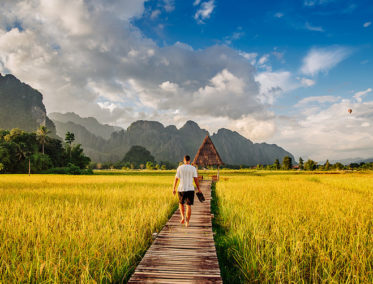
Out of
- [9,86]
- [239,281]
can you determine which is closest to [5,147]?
[239,281]

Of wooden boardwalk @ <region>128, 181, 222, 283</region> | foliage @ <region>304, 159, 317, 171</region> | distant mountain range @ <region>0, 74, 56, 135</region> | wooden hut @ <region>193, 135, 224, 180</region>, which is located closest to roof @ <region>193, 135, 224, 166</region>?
wooden hut @ <region>193, 135, 224, 180</region>

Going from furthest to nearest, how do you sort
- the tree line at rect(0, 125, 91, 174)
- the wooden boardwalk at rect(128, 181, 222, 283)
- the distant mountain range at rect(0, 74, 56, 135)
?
the distant mountain range at rect(0, 74, 56, 135), the tree line at rect(0, 125, 91, 174), the wooden boardwalk at rect(128, 181, 222, 283)

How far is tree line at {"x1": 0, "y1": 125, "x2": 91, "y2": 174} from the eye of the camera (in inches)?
1571

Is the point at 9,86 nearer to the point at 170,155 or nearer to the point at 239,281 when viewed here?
the point at 170,155

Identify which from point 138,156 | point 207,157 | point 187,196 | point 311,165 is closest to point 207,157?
point 207,157

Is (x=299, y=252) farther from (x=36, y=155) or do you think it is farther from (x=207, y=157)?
(x=36, y=155)

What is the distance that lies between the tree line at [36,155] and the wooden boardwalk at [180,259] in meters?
34.3

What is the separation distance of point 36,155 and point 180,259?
1952 inches

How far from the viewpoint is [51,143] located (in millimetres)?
57281

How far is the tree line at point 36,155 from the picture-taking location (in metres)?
39.9

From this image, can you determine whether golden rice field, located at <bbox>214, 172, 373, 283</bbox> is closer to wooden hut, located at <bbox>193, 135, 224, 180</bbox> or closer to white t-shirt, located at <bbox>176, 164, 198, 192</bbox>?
white t-shirt, located at <bbox>176, 164, 198, 192</bbox>

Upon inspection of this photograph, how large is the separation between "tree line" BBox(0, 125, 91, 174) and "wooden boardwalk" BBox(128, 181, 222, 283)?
3434cm

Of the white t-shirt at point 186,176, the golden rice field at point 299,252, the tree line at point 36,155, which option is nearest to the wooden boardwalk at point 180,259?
the golden rice field at point 299,252

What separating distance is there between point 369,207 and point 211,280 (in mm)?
7552
